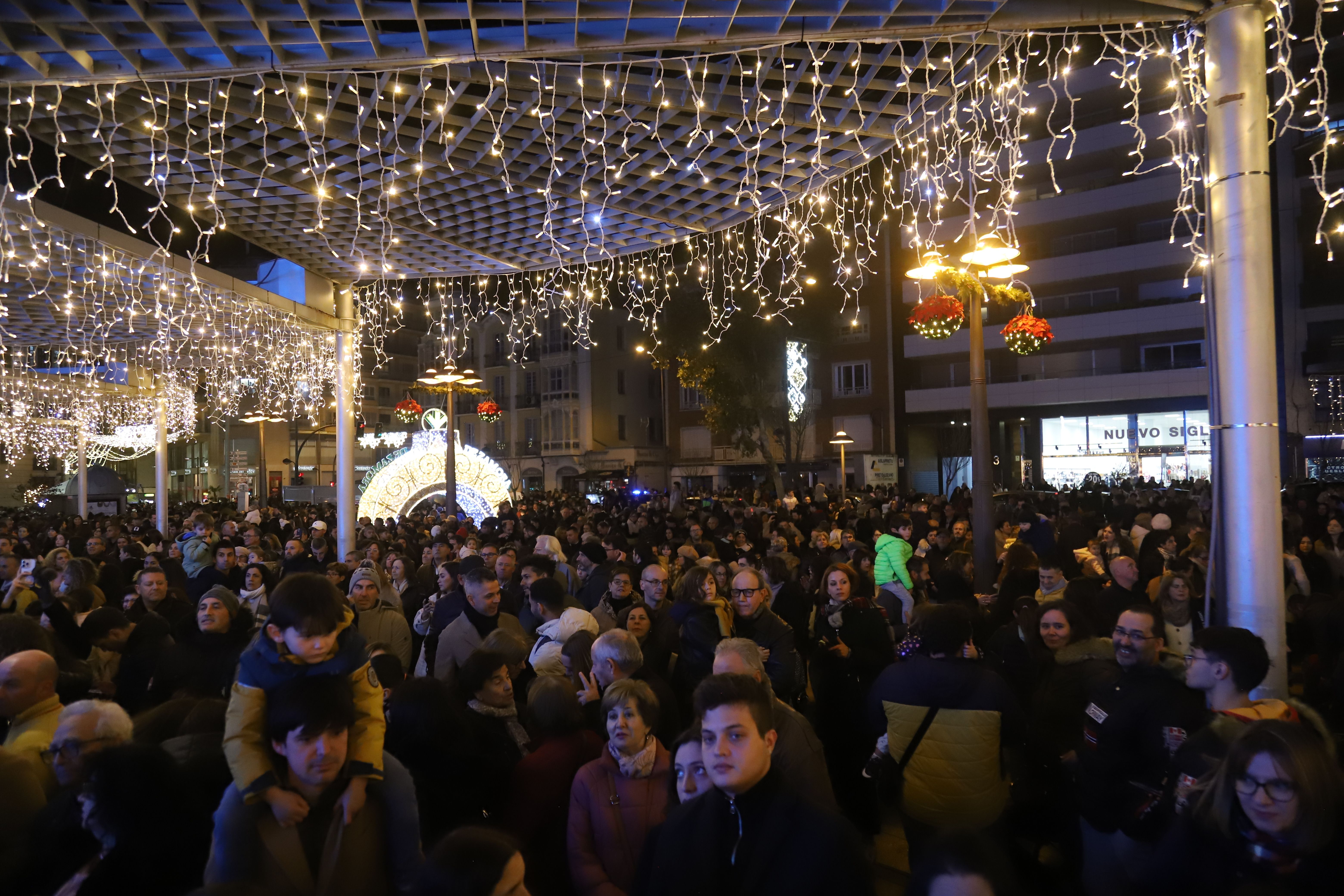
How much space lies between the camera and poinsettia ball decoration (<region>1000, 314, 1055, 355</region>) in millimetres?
9414

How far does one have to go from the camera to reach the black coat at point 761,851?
2021 millimetres

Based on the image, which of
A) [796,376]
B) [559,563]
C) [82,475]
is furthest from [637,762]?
[796,376]

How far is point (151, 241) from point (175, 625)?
4562 mm

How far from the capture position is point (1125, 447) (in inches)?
1216

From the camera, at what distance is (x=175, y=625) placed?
5.43 metres

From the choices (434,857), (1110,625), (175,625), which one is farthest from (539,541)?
(434,857)

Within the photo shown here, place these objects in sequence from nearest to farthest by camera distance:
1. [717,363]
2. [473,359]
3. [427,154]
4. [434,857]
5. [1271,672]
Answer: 1. [434,857]
2. [1271,672]
3. [427,154]
4. [717,363]
5. [473,359]

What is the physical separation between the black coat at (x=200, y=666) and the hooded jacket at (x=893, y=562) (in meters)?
5.01

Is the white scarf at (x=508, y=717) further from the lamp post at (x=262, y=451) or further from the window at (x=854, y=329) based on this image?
the window at (x=854, y=329)

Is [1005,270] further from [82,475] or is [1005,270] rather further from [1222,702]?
[82,475]

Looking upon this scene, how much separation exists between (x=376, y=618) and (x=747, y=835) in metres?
4.56

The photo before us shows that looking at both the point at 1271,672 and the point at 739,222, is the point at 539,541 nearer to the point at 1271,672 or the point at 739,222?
the point at 739,222

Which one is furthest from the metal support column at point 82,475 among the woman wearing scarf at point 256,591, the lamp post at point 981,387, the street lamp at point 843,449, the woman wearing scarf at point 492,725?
the woman wearing scarf at point 492,725

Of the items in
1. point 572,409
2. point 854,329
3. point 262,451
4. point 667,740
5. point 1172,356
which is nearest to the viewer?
point 667,740
